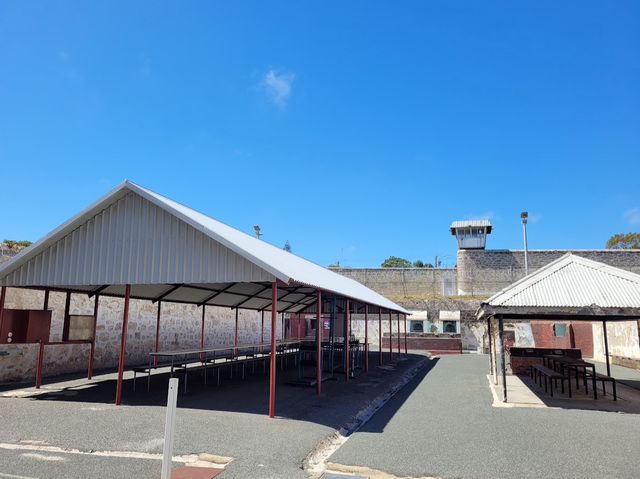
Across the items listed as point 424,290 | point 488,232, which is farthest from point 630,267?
point 424,290

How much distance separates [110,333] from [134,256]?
6475mm

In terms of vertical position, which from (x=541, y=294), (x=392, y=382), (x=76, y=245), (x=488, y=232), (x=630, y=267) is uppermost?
(x=488, y=232)

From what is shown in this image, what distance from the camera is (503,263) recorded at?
132ft

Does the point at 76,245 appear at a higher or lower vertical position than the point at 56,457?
higher

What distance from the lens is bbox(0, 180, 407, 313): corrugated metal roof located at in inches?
320

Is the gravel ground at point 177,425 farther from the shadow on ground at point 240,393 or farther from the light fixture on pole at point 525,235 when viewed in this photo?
the light fixture on pole at point 525,235

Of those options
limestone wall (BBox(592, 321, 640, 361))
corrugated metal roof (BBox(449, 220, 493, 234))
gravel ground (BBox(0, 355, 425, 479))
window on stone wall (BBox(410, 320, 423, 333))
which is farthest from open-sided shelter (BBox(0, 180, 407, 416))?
corrugated metal roof (BBox(449, 220, 493, 234))

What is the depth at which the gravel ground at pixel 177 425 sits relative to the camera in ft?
16.2

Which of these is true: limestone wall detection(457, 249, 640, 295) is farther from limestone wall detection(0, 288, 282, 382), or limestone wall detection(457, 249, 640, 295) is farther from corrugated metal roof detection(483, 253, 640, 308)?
corrugated metal roof detection(483, 253, 640, 308)

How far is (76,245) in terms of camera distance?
29.9ft

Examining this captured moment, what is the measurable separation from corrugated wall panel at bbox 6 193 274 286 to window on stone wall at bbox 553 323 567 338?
2193 centimetres

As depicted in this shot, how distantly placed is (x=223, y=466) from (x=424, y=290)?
125 ft

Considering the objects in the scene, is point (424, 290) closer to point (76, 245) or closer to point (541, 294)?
point (541, 294)

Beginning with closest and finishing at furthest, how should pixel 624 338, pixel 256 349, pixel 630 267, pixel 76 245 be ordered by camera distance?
1. pixel 76 245
2. pixel 624 338
3. pixel 256 349
4. pixel 630 267
